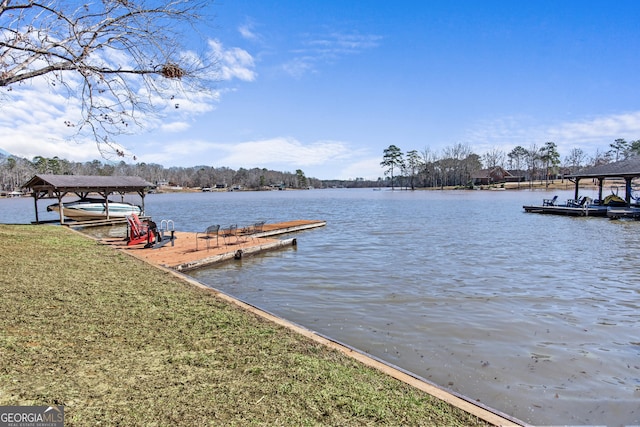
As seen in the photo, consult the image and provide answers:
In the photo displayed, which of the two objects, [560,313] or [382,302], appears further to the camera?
[382,302]

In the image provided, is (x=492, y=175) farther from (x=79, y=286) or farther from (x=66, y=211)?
(x=79, y=286)

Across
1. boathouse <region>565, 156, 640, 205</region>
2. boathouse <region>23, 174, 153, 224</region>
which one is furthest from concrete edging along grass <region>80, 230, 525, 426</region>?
boathouse <region>565, 156, 640, 205</region>

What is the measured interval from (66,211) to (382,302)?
23835 millimetres

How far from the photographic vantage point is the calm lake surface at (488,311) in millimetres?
4480

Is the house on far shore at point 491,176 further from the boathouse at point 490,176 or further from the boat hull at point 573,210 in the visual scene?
the boat hull at point 573,210

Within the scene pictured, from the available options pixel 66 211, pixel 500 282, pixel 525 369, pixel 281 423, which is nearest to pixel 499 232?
pixel 500 282

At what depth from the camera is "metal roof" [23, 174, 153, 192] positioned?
20.6m

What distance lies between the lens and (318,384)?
350 cm

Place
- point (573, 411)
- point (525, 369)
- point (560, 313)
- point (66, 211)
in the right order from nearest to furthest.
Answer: point (573, 411) → point (525, 369) → point (560, 313) → point (66, 211)

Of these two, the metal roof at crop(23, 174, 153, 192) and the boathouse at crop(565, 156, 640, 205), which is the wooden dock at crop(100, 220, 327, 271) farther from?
the boathouse at crop(565, 156, 640, 205)

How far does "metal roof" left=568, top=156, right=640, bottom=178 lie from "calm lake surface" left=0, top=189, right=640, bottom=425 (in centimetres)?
1537

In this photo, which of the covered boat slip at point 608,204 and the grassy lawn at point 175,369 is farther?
the covered boat slip at point 608,204

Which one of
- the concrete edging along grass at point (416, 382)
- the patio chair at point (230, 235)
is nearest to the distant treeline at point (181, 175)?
the patio chair at point (230, 235)

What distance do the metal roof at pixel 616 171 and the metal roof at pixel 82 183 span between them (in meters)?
32.3
